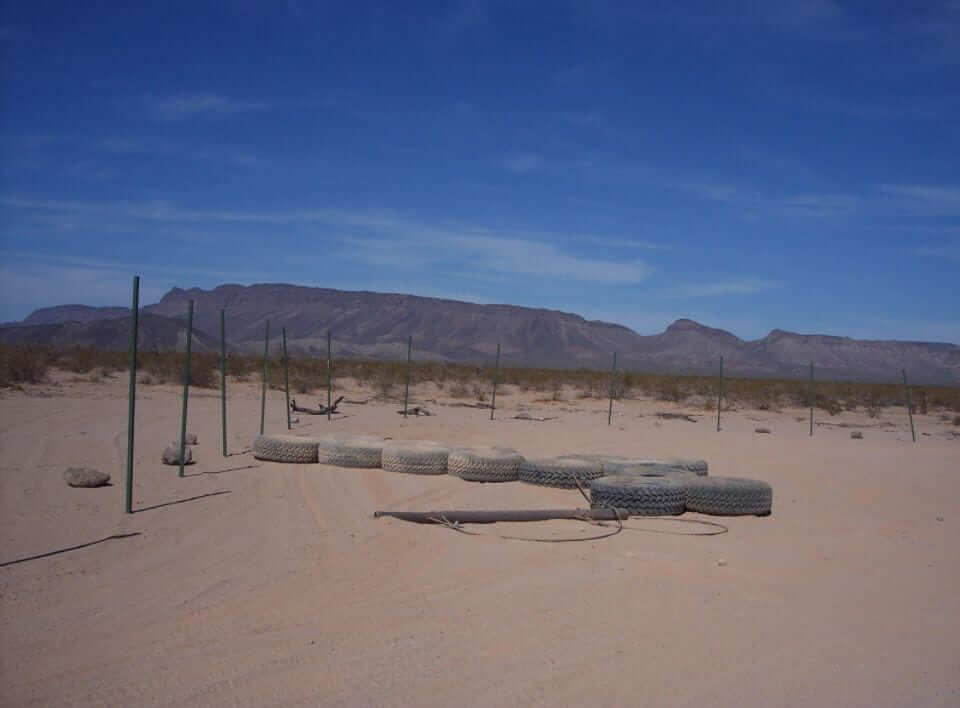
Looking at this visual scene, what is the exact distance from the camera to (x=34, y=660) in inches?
197

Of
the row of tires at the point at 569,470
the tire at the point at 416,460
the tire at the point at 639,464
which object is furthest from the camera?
the tire at the point at 416,460

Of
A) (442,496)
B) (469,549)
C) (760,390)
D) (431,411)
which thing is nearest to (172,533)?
(469,549)

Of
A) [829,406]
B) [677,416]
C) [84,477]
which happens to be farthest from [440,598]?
[829,406]

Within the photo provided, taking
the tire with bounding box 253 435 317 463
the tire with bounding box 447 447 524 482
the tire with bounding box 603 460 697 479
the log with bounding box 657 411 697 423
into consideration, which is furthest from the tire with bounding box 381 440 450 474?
the log with bounding box 657 411 697 423

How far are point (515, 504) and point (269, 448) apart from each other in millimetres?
4436

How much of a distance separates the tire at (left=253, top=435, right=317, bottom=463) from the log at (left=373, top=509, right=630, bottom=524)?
3853mm

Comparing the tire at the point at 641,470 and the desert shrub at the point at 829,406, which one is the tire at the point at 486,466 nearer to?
the tire at the point at 641,470

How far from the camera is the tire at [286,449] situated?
12.8 metres

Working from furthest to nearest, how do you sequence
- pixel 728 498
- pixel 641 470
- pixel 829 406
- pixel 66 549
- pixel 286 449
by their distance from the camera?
pixel 829 406
pixel 286 449
pixel 641 470
pixel 728 498
pixel 66 549

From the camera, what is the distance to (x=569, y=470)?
11.6m

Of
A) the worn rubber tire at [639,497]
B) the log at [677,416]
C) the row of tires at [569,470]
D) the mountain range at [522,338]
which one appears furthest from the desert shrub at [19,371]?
the mountain range at [522,338]

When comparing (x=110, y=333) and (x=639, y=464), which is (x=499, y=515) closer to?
(x=639, y=464)

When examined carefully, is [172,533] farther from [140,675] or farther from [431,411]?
[431,411]

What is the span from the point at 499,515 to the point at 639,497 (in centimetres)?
176
